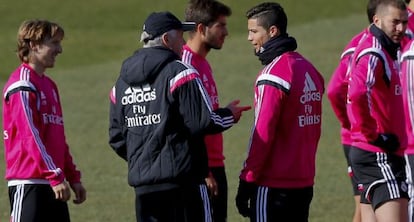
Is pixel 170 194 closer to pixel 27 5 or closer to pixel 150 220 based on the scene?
pixel 150 220

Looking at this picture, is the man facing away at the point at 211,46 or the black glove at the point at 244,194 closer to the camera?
the black glove at the point at 244,194

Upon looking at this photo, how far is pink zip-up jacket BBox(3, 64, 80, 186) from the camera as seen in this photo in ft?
30.6

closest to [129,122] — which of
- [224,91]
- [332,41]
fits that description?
[224,91]

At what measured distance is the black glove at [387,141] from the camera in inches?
375

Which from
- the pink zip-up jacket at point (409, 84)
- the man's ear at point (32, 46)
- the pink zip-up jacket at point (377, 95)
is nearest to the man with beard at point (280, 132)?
the pink zip-up jacket at point (377, 95)

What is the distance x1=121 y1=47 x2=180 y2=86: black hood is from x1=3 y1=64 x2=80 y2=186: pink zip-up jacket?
0.90 m

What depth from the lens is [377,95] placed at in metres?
9.56

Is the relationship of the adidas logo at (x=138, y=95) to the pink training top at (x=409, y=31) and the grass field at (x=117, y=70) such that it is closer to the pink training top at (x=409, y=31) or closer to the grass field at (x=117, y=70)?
the pink training top at (x=409, y=31)

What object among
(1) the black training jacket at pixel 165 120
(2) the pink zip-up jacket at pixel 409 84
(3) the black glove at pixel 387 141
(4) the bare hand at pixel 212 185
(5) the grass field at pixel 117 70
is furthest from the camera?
(5) the grass field at pixel 117 70

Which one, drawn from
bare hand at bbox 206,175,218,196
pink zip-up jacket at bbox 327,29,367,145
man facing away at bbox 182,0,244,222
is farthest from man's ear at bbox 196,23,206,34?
bare hand at bbox 206,175,218,196

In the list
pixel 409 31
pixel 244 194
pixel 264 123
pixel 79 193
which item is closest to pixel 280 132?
pixel 264 123

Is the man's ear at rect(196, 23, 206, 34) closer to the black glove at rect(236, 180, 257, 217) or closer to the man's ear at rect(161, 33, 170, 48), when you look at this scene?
the man's ear at rect(161, 33, 170, 48)

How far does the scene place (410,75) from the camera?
8.24 metres

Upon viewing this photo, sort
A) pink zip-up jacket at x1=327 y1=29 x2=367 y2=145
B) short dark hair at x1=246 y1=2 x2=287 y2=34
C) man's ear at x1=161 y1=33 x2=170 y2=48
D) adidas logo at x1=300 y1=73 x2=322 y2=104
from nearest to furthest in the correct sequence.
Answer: man's ear at x1=161 y1=33 x2=170 y2=48 → adidas logo at x1=300 y1=73 x2=322 y2=104 → short dark hair at x1=246 y1=2 x2=287 y2=34 → pink zip-up jacket at x1=327 y1=29 x2=367 y2=145
